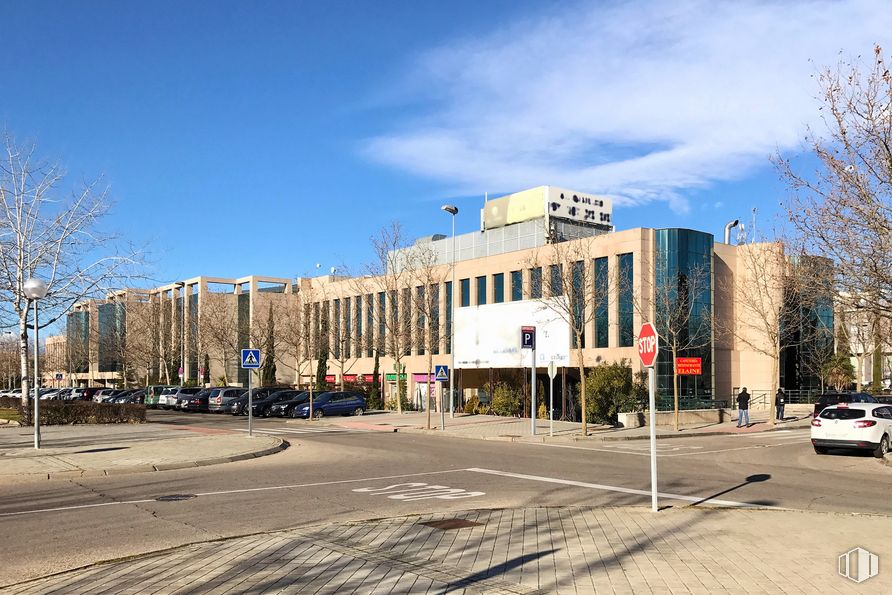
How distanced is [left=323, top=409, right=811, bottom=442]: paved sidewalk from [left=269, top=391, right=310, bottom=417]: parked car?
4.24 meters

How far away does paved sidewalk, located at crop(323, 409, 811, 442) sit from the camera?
27.2 m

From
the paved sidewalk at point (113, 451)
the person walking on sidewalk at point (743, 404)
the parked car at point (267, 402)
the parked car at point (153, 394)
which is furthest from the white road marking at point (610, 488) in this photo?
the parked car at point (153, 394)

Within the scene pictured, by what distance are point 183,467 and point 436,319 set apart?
116 feet

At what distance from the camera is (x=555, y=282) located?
116 ft

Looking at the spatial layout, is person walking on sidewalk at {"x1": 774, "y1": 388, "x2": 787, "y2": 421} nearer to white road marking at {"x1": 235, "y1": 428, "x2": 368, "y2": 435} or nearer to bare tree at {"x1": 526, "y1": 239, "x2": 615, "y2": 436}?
bare tree at {"x1": 526, "y1": 239, "x2": 615, "y2": 436}

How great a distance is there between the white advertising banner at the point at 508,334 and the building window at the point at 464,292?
12.8 m

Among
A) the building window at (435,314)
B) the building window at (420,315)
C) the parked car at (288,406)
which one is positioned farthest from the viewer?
the building window at (435,314)

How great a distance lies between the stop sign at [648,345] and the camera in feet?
35.9

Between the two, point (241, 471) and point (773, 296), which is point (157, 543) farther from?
point (773, 296)

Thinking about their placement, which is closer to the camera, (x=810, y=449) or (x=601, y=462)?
(x=601, y=462)

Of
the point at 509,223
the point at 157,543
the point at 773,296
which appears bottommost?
the point at 157,543

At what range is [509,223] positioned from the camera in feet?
195

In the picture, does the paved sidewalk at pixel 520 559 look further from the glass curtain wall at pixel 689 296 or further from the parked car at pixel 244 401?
the parked car at pixel 244 401

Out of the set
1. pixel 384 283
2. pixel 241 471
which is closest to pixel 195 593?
pixel 241 471
